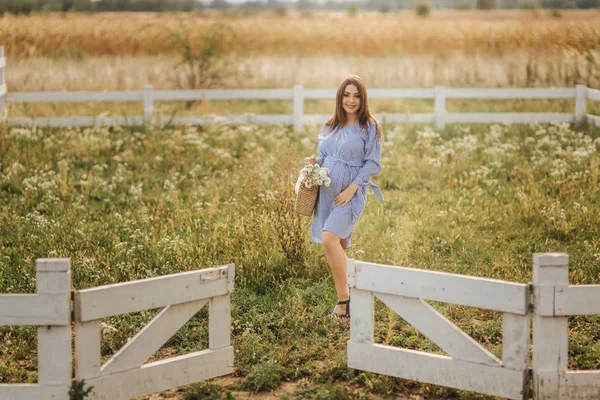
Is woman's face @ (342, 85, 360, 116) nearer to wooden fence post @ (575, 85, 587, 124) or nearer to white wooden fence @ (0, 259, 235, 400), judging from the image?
white wooden fence @ (0, 259, 235, 400)

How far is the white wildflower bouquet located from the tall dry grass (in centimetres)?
1317

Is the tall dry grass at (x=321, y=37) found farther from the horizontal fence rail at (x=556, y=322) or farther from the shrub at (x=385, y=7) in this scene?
the shrub at (x=385, y=7)

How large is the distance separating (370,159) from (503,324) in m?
1.88

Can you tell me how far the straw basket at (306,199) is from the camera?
6098mm

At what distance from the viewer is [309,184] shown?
604 cm

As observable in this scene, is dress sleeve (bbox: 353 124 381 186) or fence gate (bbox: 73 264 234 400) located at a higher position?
dress sleeve (bbox: 353 124 381 186)

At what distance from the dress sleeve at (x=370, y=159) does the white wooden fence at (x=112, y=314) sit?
4.77 feet

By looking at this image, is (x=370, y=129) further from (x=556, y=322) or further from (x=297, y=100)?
(x=297, y=100)

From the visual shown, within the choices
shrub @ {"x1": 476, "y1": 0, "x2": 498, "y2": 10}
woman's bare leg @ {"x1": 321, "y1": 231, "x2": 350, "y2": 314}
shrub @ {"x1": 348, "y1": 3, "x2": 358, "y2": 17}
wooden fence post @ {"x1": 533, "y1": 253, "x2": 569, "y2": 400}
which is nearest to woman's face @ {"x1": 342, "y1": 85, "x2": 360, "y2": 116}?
woman's bare leg @ {"x1": 321, "y1": 231, "x2": 350, "y2": 314}

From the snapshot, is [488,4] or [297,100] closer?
[297,100]

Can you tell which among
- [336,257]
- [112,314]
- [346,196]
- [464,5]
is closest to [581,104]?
[346,196]

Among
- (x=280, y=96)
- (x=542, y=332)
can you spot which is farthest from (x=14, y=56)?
(x=542, y=332)

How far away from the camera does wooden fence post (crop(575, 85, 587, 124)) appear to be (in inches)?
578

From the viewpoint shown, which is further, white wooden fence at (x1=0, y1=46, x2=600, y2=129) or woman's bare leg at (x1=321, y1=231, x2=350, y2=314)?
white wooden fence at (x1=0, y1=46, x2=600, y2=129)
